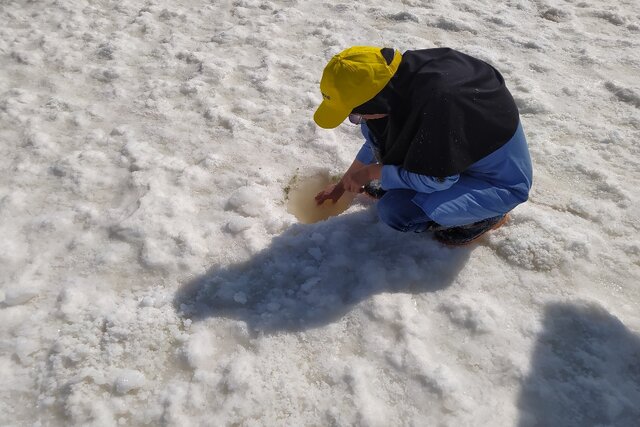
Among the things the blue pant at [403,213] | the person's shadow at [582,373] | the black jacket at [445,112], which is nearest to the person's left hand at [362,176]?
the blue pant at [403,213]

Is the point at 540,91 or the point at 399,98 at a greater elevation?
the point at 399,98

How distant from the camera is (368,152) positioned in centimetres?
244

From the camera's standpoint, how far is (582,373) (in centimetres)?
190

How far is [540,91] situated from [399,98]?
1.80 m

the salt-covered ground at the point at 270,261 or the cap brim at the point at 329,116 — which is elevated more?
the cap brim at the point at 329,116

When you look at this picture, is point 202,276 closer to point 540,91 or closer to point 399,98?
point 399,98

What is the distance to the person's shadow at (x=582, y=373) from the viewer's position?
178cm

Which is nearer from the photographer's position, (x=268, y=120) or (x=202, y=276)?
(x=202, y=276)

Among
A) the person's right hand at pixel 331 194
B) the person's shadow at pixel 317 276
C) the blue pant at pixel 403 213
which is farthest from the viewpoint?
the person's right hand at pixel 331 194

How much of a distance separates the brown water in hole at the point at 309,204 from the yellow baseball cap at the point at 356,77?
83 cm

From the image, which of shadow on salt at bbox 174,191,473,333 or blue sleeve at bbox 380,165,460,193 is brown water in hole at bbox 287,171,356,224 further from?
blue sleeve at bbox 380,165,460,193

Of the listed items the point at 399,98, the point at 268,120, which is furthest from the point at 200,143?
the point at 399,98

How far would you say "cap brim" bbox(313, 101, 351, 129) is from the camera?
1935mm

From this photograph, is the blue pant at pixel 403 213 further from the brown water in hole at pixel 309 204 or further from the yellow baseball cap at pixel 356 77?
the yellow baseball cap at pixel 356 77
